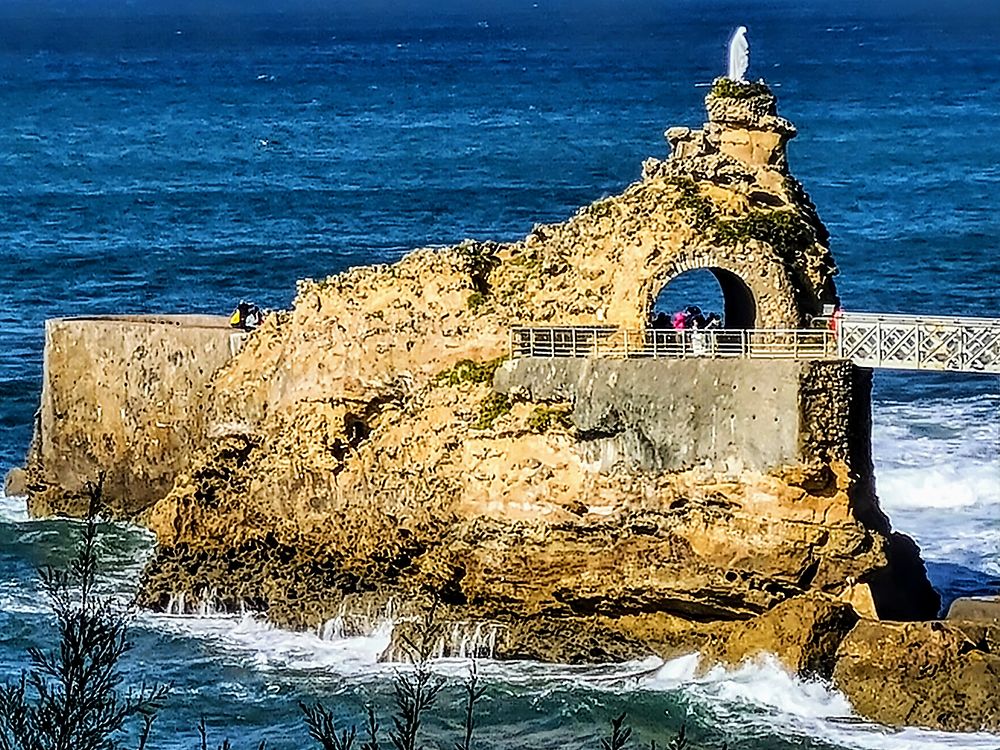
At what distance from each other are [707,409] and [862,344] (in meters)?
2.27

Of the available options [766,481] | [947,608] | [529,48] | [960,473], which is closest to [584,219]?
[766,481]

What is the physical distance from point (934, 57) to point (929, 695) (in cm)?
12378

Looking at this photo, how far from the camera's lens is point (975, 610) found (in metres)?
33.3

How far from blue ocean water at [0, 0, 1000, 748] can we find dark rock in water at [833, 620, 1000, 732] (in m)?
0.34

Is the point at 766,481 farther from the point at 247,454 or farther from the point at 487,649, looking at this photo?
the point at 247,454

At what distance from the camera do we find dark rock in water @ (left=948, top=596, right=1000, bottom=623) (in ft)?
108

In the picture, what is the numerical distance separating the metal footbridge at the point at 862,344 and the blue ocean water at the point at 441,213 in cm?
419

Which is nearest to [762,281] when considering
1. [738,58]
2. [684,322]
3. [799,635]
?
[684,322]

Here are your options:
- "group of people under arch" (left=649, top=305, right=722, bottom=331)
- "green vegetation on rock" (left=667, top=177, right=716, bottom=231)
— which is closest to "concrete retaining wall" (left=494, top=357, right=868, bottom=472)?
"group of people under arch" (left=649, top=305, right=722, bottom=331)

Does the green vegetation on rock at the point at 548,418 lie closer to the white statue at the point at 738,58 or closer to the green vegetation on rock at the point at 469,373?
the green vegetation on rock at the point at 469,373

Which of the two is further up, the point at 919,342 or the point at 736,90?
the point at 736,90

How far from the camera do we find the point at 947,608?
3528cm

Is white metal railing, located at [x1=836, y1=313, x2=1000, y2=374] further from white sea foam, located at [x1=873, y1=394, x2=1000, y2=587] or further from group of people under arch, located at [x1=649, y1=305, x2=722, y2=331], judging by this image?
white sea foam, located at [x1=873, y1=394, x2=1000, y2=587]

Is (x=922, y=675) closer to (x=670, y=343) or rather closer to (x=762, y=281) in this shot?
(x=670, y=343)
